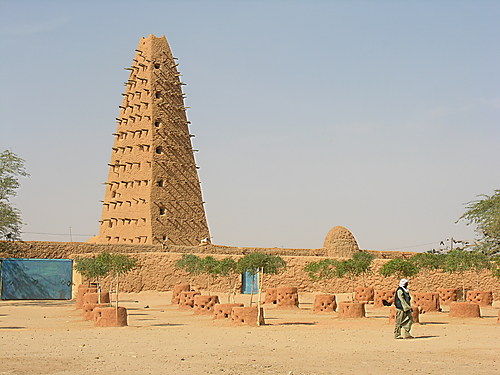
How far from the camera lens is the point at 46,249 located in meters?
30.4

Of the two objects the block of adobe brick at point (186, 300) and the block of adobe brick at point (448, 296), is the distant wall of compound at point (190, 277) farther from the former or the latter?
the block of adobe brick at point (186, 300)

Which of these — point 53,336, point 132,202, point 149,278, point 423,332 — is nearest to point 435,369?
point 423,332

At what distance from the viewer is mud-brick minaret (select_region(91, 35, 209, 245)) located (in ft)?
127

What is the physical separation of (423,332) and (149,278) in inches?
656

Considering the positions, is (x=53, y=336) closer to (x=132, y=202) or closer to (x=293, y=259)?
(x=293, y=259)

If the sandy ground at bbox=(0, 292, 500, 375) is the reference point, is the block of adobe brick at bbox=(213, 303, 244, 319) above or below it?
above

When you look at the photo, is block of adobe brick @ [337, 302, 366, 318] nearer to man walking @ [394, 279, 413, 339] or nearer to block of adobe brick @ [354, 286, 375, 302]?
man walking @ [394, 279, 413, 339]

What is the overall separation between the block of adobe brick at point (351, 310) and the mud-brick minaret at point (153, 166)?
65.3 feet

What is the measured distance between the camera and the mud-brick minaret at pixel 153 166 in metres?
38.8

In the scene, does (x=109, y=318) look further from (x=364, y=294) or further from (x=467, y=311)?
(x=364, y=294)

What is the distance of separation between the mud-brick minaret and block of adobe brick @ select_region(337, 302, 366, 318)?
19908 mm

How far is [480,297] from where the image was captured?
24.8 meters

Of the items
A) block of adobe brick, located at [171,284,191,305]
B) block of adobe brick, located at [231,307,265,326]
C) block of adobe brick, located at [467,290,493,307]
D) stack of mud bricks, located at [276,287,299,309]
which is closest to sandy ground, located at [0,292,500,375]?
block of adobe brick, located at [231,307,265,326]

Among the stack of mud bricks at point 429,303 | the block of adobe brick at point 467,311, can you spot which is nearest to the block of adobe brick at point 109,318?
the block of adobe brick at point 467,311
